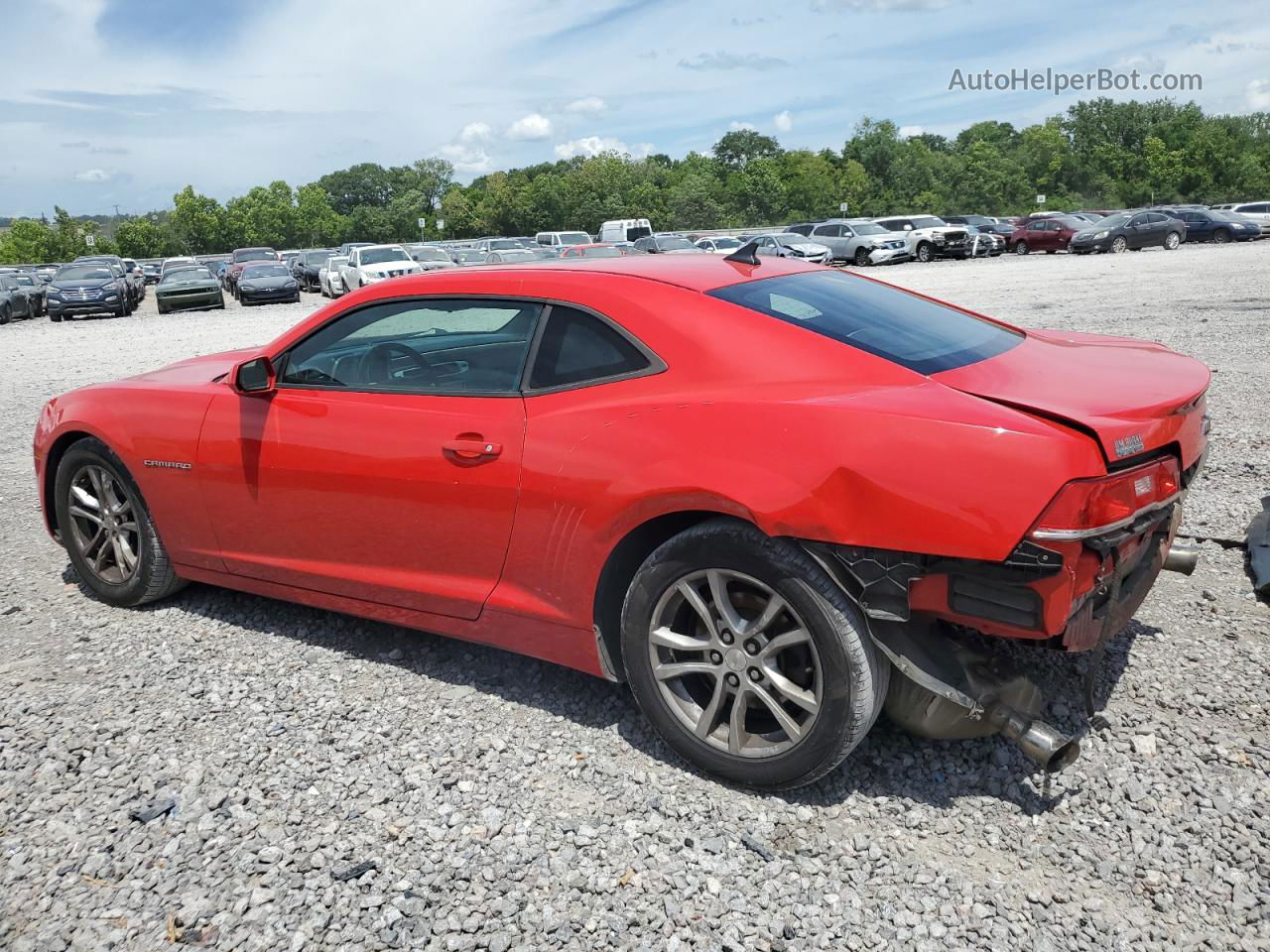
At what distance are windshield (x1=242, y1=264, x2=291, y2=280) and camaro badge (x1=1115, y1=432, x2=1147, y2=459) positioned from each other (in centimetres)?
3091

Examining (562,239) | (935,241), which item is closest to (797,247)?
(935,241)

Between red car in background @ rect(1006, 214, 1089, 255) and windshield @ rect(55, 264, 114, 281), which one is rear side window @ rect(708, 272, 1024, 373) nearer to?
windshield @ rect(55, 264, 114, 281)

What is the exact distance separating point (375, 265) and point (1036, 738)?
27.7 meters

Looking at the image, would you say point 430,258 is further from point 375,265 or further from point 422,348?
point 422,348

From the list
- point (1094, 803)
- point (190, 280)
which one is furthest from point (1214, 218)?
point (1094, 803)

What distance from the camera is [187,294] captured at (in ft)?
94.5

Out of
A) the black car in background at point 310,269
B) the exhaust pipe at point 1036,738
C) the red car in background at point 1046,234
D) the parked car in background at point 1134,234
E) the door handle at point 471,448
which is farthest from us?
the red car in background at point 1046,234

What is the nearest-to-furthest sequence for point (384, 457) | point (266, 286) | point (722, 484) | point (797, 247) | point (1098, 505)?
point (1098, 505) → point (722, 484) → point (384, 457) → point (266, 286) → point (797, 247)

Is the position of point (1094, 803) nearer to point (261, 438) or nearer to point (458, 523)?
point (458, 523)

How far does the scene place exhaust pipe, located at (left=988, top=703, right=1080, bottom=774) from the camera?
2.64m

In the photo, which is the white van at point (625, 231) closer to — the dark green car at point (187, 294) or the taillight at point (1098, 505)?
the dark green car at point (187, 294)

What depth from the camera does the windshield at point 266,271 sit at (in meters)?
30.3

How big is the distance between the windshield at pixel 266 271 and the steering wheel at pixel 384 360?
28.7 meters

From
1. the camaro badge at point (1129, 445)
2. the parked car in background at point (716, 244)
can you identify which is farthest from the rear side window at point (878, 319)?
the parked car in background at point (716, 244)
